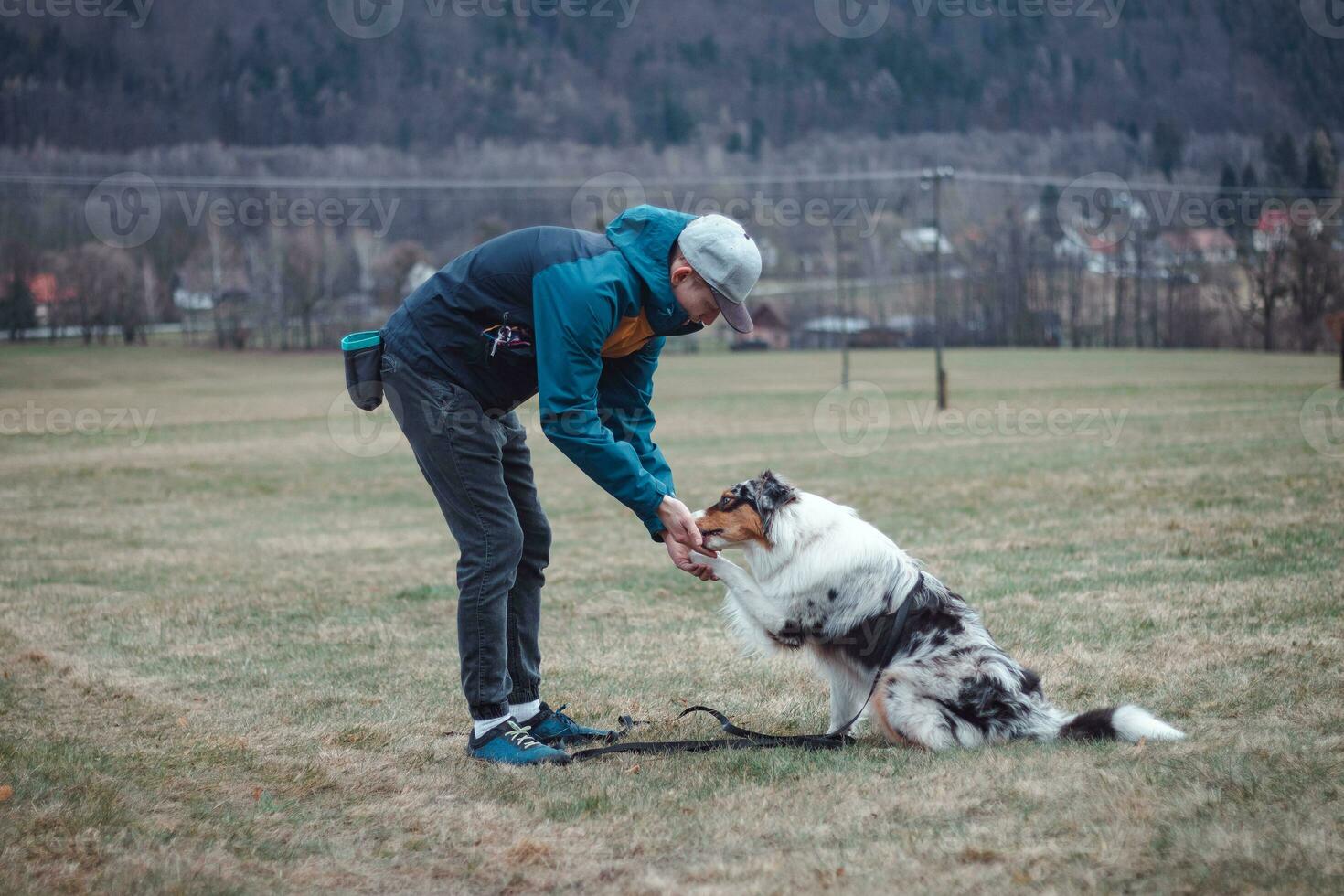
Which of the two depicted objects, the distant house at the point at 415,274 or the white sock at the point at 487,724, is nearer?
the white sock at the point at 487,724

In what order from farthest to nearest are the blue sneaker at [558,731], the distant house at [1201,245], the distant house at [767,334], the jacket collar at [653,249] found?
the distant house at [767,334], the distant house at [1201,245], the blue sneaker at [558,731], the jacket collar at [653,249]

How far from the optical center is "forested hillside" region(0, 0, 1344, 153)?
89.0m

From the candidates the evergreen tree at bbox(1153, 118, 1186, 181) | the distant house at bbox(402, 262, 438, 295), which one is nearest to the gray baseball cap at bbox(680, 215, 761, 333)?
the distant house at bbox(402, 262, 438, 295)

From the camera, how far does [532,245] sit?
14.4 ft

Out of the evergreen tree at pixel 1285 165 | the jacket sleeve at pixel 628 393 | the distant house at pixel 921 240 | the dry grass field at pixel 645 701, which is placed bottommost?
the dry grass field at pixel 645 701

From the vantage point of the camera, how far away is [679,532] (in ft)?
15.1

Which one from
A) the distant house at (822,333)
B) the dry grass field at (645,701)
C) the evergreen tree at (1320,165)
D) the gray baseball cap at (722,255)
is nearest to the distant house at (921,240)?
the distant house at (822,333)

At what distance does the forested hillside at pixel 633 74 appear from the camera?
89.0 metres

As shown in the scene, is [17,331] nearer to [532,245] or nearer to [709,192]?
[709,192]

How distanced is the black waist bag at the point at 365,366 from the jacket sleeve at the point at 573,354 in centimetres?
73

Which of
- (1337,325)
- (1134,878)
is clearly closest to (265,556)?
(1134,878)

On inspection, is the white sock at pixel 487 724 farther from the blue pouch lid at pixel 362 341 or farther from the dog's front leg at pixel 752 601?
the blue pouch lid at pixel 362 341

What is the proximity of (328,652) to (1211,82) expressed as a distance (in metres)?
112

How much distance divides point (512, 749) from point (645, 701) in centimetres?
125
